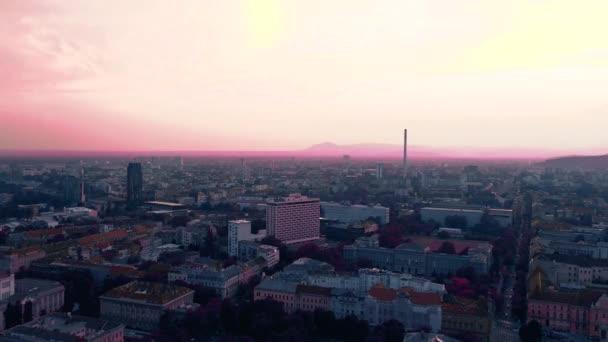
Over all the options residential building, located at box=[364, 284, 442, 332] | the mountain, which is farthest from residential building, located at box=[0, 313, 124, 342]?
the mountain

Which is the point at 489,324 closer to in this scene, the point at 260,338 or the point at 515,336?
the point at 515,336

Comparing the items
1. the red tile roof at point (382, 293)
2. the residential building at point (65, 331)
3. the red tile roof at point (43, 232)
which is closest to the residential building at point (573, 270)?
the red tile roof at point (382, 293)

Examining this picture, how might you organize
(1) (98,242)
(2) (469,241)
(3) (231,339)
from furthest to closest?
(2) (469,241) < (1) (98,242) < (3) (231,339)

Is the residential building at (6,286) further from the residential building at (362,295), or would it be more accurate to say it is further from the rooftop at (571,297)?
the rooftop at (571,297)

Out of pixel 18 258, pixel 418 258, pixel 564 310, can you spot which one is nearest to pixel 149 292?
pixel 18 258

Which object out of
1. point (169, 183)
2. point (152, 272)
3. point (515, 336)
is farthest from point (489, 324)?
point (169, 183)

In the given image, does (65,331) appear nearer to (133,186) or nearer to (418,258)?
(418,258)

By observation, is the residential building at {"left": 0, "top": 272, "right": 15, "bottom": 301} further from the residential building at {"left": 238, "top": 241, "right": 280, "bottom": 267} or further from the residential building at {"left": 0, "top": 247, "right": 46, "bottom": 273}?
the residential building at {"left": 238, "top": 241, "right": 280, "bottom": 267}
